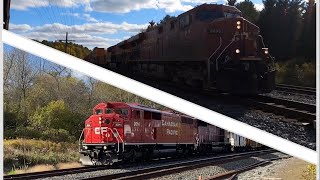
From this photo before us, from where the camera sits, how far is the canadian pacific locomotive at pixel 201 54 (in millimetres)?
999

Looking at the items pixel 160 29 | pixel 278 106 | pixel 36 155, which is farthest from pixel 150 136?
pixel 160 29

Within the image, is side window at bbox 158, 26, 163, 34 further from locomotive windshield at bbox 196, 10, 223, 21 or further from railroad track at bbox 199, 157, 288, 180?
railroad track at bbox 199, 157, 288, 180

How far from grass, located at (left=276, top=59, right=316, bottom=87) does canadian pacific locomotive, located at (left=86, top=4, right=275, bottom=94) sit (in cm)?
3

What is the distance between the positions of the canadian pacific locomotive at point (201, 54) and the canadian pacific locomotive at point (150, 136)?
5.12 ft

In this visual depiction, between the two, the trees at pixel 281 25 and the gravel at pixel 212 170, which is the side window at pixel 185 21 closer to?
the trees at pixel 281 25

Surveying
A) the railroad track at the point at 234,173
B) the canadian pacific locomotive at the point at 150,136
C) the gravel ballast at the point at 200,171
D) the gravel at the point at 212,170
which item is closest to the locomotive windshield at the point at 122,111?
the canadian pacific locomotive at the point at 150,136

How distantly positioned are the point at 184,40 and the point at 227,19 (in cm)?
12

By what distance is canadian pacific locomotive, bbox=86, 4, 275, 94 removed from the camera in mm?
999

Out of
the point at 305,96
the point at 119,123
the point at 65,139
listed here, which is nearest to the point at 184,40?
the point at 305,96

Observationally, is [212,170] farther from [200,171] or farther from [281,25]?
[281,25]

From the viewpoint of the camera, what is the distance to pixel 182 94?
110cm

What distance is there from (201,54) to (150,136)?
227 cm

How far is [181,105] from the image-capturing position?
1.06 metres

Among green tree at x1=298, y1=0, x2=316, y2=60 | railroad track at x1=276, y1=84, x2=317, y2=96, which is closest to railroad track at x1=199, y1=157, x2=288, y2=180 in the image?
railroad track at x1=276, y1=84, x2=317, y2=96
